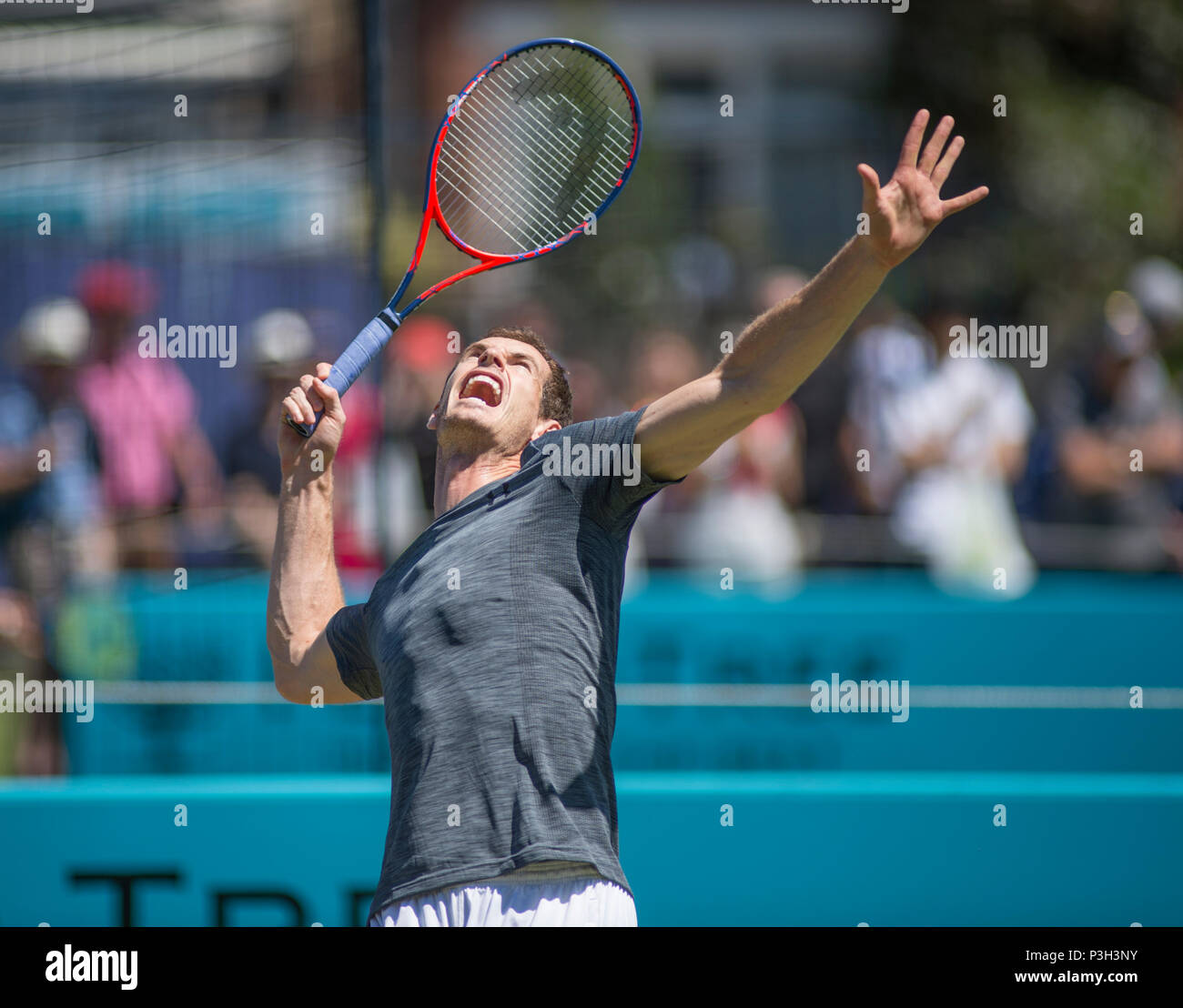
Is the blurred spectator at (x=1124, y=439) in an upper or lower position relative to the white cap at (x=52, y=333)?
lower

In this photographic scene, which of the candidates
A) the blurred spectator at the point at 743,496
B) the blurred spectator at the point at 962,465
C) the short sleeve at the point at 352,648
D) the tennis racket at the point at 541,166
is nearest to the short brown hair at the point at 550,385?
the tennis racket at the point at 541,166

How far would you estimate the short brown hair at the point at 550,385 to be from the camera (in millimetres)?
2754

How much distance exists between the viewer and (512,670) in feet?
7.89

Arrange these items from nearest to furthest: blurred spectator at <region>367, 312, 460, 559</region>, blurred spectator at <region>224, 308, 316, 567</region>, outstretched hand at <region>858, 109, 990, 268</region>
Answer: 1. outstretched hand at <region>858, 109, 990, 268</region>
2. blurred spectator at <region>367, 312, 460, 559</region>
3. blurred spectator at <region>224, 308, 316, 567</region>

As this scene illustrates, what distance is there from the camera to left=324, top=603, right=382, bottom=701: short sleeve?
266 centimetres

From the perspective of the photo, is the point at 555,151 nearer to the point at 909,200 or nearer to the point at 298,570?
the point at 298,570

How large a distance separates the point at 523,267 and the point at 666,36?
42.5 ft

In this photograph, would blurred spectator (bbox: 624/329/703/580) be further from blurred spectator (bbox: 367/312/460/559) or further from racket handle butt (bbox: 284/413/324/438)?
racket handle butt (bbox: 284/413/324/438)

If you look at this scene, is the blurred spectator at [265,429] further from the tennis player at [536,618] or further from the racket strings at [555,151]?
the tennis player at [536,618]

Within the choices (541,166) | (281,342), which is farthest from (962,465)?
(541,166)

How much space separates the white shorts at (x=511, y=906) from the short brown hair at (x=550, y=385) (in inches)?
36.1

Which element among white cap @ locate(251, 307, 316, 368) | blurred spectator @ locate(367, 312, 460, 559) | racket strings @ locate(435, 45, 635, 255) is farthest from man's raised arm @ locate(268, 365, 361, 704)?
white cap @ locate(251, 307, 316, 368)

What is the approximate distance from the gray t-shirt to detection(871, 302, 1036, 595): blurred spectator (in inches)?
170
